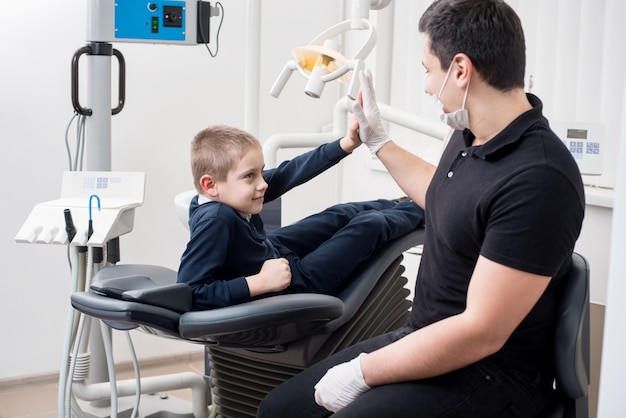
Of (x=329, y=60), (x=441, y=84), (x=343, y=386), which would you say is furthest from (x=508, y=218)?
(x=329, y=60)

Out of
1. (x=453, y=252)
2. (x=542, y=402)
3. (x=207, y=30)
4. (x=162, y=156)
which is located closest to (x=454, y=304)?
(x=453, y=252)

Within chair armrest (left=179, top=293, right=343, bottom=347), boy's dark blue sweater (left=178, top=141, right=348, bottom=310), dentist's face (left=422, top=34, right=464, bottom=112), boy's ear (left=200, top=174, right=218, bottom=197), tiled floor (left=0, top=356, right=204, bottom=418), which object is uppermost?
dentist's face (left=422, top=34, right=464, bottom=112)

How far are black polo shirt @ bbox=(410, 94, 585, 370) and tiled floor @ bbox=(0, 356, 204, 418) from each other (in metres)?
1.70

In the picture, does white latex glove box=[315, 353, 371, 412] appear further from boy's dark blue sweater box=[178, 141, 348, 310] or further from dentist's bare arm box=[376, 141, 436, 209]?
dentist's bare arm box=[376, 141, 436, 209]

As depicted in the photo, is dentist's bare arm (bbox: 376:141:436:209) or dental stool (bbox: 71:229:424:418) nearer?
dental stool (bbox: 71:229:424:418)

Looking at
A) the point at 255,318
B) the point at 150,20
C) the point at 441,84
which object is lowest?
the point at 255,318

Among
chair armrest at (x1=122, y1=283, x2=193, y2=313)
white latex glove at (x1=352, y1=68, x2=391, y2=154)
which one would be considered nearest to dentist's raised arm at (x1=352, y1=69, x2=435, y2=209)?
white latex glove at (x1=352, y1=68, x2=391, y2=154)

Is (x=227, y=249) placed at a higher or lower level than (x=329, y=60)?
lower

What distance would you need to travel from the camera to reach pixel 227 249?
1726mm

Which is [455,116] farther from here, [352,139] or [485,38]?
[352,139]

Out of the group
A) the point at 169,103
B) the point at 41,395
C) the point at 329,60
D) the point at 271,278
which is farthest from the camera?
the point at 169,103

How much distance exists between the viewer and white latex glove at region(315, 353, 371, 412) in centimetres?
144

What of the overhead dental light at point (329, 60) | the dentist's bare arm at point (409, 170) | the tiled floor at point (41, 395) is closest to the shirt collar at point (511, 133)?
the dentist's bare arm at point (409, 170)

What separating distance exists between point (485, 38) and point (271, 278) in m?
0.67
